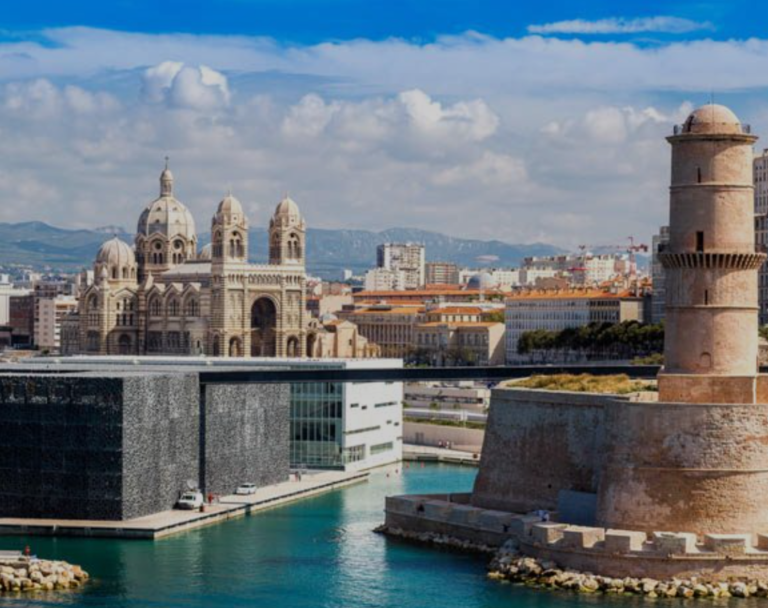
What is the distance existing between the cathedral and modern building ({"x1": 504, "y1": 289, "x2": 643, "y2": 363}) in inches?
863

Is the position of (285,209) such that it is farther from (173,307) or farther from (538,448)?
(538,448)

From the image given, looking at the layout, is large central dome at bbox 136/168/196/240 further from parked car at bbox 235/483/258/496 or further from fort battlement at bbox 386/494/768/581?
fort battlement at bbox 386/494/768/581

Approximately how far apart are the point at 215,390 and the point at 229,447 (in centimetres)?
217

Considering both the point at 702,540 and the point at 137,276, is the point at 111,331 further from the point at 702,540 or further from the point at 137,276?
the point at 702,540

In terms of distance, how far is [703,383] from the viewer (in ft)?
160

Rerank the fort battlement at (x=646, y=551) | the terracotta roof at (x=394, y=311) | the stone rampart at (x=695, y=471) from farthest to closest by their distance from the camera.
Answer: the terracotta roof at (x=394, y=311) < the stone rampart at (x=695, y=471) < the fort battlement at (x=646, y=551)

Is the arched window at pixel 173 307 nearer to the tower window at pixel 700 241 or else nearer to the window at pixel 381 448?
the window at pixel 381 448

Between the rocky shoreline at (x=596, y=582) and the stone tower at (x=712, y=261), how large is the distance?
5883mm

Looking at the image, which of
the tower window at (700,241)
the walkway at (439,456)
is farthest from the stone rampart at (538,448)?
the walkway at (439,456)

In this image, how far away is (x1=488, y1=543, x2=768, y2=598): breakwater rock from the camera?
4369 centimetres

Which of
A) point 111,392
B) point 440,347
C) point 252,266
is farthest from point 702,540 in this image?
point 440,347

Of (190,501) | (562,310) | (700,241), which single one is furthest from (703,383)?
(562,310)

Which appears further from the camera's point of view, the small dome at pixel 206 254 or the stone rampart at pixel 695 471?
the small dome at pixel 206 254

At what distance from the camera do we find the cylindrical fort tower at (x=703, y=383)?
45969 millimetres
